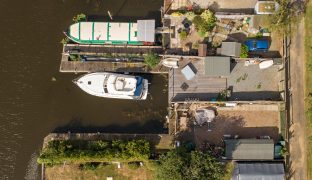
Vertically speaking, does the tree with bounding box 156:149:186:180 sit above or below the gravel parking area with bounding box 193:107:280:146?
below

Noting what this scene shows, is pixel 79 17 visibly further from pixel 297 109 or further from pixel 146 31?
pixel 297 109

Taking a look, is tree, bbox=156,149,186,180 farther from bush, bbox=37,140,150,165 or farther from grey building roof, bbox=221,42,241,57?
grey building roof, bbox=221,42,241,57

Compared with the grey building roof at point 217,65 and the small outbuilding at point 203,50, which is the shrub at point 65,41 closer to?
the small outbuilding at point 203,50

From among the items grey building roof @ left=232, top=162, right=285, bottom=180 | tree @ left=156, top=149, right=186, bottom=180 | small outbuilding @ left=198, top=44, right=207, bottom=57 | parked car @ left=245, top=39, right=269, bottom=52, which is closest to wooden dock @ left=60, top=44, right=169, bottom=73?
small outbuilding @ left=198, top=44, right=207, bottom=57

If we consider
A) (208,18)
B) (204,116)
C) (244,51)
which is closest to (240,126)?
(204,116)

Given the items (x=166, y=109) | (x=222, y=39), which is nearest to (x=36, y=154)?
(x=166, y=109)

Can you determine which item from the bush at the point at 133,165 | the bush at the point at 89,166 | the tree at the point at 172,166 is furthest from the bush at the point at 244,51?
the bush at the point at 89,166
